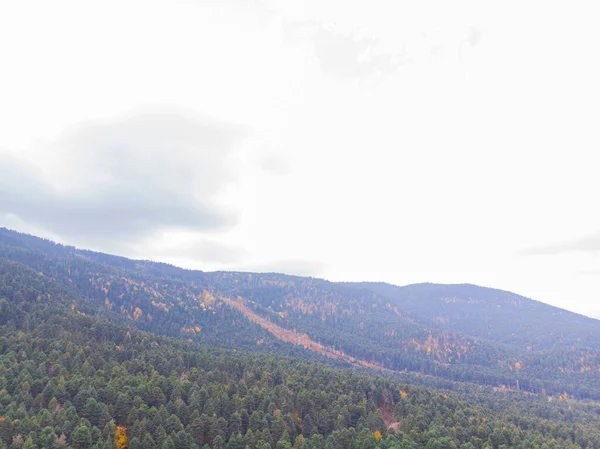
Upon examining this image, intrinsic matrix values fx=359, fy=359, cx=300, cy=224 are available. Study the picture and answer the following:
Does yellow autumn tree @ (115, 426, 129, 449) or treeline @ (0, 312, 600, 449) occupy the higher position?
treeline @ (0, 312, 600, 449)

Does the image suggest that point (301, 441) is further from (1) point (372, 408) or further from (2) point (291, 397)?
(1) point (372, 408)

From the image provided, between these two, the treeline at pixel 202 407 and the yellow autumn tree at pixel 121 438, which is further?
the treeline at pixel 202 407

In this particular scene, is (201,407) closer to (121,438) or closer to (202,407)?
(202,407)

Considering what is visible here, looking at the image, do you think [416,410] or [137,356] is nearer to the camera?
[416,410]

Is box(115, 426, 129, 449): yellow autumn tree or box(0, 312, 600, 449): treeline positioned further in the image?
box(0, 312, 600, 449): treeline

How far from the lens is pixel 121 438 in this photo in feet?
298

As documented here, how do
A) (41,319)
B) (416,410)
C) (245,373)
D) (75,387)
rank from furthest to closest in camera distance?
(41,319) < (245,373) < (416,410) < (75,387)

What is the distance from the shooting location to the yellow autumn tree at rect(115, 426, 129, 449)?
8931cm

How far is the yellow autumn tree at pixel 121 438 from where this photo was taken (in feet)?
293

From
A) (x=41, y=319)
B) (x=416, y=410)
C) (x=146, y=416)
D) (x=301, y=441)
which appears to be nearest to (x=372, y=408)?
(x=416, y=410)

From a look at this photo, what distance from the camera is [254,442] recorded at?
91750 millimetres

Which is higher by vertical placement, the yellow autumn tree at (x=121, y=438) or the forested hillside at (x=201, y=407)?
the forested hillside at (x=201, y=407)

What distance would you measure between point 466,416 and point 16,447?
430 feet

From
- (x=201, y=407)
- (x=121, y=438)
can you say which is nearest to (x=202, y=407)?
(x=201, y=407)
